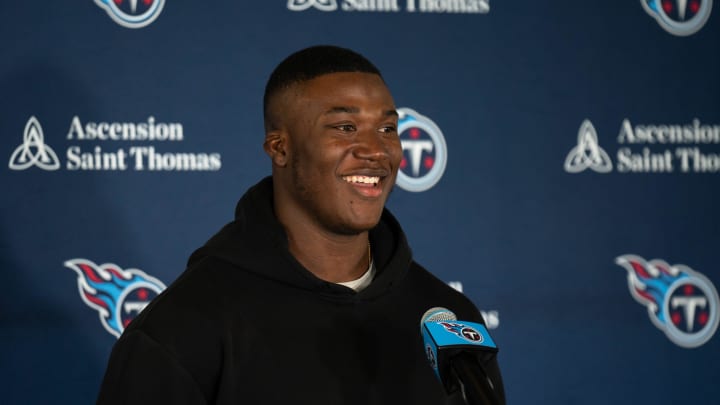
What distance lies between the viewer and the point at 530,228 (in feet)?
9.12

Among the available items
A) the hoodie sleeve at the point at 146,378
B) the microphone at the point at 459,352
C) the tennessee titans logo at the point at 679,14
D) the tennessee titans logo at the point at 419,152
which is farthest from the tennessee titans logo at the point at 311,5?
the microphone at the point at 459,352

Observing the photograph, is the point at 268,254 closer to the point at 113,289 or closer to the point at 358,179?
the point at 358,179

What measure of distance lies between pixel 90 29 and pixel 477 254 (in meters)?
1.34

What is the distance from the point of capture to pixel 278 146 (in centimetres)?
164

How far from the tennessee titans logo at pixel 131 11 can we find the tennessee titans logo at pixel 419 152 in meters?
0.80

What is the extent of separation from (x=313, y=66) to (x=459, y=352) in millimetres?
734

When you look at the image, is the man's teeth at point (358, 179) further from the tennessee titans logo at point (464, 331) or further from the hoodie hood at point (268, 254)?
the tennessee titans logo at point (464, 331)

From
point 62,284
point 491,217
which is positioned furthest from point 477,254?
point 62,284

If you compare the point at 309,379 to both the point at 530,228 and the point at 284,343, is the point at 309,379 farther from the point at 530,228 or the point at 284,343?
the point at 530,228

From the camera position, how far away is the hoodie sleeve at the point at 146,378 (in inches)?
52.1

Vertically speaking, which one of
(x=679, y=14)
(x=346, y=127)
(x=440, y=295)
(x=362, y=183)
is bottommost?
(x=440, y=295)

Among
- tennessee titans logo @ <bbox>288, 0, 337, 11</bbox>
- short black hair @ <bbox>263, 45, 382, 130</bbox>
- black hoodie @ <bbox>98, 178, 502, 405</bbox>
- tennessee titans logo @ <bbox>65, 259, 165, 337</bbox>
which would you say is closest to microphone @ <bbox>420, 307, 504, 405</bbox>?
black hoodie @ <bbox>98, 178, 502, 405</bbox>

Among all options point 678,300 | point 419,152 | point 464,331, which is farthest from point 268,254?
point 678,300

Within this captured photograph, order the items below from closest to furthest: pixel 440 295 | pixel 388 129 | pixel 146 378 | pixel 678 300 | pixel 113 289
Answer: pixel 146 378 → pixel 388 129 → pixel 440 295 → pixel 113 289 → pixel 678 300
